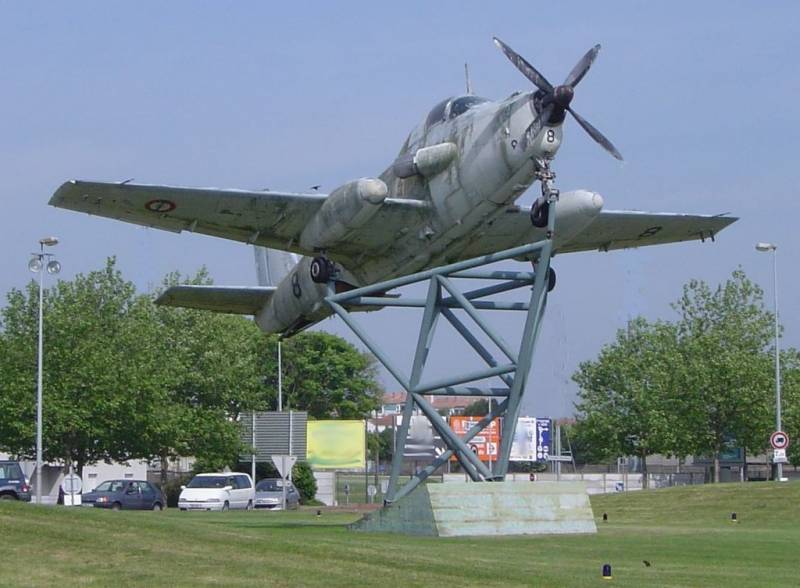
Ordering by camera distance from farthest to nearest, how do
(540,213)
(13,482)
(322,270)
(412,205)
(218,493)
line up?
(218,493), (13,482), (322,270), (412,205), (540,213)

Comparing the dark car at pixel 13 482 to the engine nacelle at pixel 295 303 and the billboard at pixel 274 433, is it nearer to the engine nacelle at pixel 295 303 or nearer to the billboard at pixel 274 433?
the engine nacelle at pixel 295 303

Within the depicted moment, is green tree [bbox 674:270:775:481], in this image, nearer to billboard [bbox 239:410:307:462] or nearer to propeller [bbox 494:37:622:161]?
billboard [bbox 239:410:307:462]

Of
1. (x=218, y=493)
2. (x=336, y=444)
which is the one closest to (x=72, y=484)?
(x=218, y=493)

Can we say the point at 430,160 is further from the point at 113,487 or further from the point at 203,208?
the point at 113,487

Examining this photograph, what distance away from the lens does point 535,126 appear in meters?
24.3

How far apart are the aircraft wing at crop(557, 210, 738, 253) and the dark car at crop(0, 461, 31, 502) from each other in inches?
628

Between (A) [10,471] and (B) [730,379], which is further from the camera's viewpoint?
(B) [730,379]

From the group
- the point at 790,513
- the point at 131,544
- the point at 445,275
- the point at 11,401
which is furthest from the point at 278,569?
the point at 11,401

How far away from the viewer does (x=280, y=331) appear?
109 feet

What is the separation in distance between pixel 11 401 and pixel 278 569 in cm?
4446

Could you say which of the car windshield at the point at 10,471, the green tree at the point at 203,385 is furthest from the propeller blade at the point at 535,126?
the green tree at the point at 203,385

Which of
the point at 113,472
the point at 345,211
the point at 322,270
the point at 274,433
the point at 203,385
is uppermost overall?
the point at 345,211

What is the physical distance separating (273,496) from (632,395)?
2273cm

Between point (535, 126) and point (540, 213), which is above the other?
point (535, 126)
